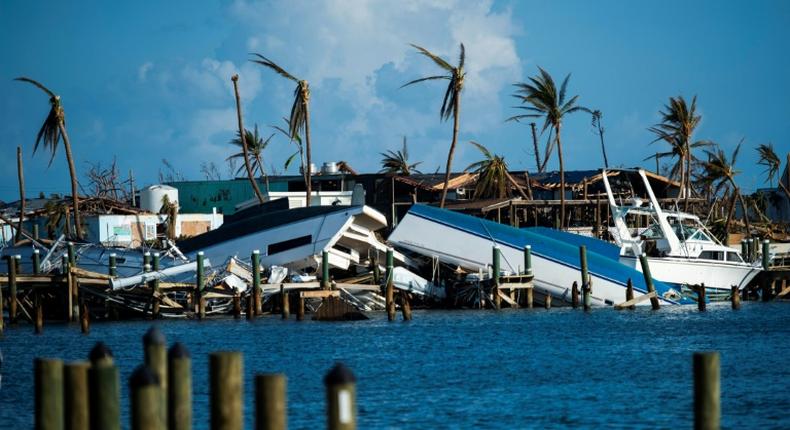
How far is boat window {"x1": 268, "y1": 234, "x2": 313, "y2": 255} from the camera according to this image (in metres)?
54.2

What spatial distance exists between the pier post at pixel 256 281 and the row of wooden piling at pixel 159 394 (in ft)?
107

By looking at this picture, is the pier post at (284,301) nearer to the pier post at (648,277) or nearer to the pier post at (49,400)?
the pier post at (648,277)

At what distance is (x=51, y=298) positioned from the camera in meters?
51.4

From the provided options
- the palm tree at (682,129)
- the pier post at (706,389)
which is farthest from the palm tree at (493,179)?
the pier post at (706,389)

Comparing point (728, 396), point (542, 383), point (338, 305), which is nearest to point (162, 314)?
point (338, 305)

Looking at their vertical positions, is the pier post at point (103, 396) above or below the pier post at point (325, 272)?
below

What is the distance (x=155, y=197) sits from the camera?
81438mm

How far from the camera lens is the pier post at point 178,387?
13.7m

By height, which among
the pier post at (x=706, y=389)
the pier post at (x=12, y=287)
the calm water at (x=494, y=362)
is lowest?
the calm water at (x=494, y=362)

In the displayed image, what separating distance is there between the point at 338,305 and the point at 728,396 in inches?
924

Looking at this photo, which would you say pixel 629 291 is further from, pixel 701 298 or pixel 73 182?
pixel 73 182

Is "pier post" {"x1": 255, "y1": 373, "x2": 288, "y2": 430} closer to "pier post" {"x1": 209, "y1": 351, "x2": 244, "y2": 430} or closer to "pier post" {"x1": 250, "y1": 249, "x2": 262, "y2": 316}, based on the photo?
"pier post" {"x1": 209, "y1": 351, "x2": 244, "y2": 430}

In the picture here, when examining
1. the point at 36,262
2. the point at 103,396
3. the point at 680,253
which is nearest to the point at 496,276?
the point at 680,253

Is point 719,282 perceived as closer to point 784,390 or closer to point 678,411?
point 784,390
